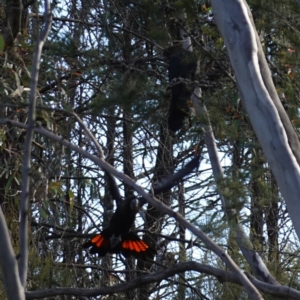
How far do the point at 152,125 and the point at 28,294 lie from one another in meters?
1.45

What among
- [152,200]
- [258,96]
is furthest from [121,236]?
[152,200]

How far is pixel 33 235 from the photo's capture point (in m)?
4.13

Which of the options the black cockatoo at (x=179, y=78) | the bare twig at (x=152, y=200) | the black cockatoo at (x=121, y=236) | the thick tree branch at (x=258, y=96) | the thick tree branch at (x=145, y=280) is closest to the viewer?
the bare twig at (x=152, y=200)

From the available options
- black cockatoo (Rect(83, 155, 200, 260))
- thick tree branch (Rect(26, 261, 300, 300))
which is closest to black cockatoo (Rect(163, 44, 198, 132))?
black cockatoo (Rect(83, 155, 200, 260))

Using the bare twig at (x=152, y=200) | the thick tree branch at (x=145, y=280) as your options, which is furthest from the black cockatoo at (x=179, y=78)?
the bare twig at (x=152, y=200)

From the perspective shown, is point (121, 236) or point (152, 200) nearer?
point (152, 200)

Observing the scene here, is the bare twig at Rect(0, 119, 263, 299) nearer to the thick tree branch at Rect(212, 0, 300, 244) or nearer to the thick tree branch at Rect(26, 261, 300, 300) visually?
the thick tree branch at Rect(212, 0, 300, 244)

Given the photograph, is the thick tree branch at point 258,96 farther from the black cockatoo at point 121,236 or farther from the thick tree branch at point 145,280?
the black cockatoo at point 121,236

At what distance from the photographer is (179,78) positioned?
349cm

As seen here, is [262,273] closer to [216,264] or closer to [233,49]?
[216,264]

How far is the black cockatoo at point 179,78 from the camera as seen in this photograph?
3.59 m

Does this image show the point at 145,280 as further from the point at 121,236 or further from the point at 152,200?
the point at 152,200

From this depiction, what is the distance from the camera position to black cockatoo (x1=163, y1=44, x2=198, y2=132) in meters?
3.59

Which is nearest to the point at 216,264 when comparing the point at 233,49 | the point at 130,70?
the point at 130,70
